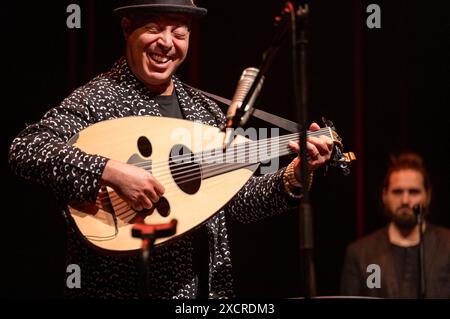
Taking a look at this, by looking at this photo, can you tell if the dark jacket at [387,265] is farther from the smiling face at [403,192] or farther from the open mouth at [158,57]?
the open mouth at [158,57]

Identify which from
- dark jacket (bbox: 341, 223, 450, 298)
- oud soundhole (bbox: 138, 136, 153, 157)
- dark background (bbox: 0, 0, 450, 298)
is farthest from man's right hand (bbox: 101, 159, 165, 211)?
dark jacket (bbox: 341, 223, 450, 298)

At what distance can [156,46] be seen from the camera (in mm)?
2480

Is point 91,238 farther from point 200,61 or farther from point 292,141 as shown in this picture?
point 200,61

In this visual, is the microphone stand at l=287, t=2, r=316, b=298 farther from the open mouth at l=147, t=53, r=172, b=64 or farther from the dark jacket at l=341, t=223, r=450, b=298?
the dark jacket at l=341, t=223, r=450, b=298

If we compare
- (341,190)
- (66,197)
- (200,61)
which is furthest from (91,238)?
(341,190)

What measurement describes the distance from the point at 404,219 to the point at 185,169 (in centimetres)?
184

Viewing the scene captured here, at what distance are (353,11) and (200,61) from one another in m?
0.85

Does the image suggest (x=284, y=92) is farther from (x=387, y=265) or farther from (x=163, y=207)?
(x=163, y=207)

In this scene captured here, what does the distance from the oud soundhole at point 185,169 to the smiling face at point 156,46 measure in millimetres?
248

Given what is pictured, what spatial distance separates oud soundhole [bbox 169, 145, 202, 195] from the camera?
246 cm

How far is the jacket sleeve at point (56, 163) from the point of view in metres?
2.24

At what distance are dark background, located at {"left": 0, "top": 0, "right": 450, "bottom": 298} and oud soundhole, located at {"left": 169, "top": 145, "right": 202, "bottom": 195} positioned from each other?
1112 mm

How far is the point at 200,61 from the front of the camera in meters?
3.70

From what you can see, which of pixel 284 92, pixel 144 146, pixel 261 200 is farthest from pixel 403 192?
pixel 144 146
